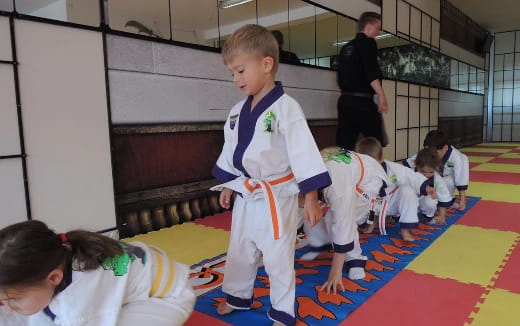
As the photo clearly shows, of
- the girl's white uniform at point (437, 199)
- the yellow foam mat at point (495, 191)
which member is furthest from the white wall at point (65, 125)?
the yellow foam mat at point (495, 191)

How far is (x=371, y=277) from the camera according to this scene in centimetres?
206

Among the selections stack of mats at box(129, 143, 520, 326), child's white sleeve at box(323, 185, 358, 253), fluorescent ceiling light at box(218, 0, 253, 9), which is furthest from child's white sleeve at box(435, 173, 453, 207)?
fluorescent ceiling light at box(218, 0, 253, 9)

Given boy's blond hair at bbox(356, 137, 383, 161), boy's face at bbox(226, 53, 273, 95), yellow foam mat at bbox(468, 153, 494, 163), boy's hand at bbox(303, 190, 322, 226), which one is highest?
boy's face at bbox(226, 53, 273, 95)

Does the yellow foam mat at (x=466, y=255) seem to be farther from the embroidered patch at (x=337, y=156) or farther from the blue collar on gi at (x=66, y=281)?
the blue collar on gi at (x=66, y=281)

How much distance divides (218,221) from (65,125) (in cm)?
138

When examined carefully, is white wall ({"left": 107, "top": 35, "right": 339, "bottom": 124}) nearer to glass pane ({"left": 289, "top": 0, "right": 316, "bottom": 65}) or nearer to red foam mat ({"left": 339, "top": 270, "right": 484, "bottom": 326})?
glass pane ({"left": 289, "top": 0, "right": 316, "bottom": 65})

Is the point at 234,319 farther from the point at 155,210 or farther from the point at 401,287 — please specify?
the point at 155,210

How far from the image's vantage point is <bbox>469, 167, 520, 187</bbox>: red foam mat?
4929mm

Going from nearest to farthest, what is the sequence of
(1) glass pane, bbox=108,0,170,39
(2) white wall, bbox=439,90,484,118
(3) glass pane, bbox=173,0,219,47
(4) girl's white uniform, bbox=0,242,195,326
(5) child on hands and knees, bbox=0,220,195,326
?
(5) child on hands and knees, bbox=0,220,195,326 → (4) girl's white uniform, bbox=0,242,195,326 → (3) glass pane, bbox=173,0,219,47 → (1) glass pane, bbox=108,0,170,39 → (2) white wall, bbox=439,90,484,118

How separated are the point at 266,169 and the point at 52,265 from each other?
82cm

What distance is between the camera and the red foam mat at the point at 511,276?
1898 mm

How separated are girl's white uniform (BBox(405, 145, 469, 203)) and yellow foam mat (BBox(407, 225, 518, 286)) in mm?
626

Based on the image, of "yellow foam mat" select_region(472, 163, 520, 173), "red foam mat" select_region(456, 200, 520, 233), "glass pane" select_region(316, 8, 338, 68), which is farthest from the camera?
"yellow foam mat" select_region(472, 163, 520, 173)

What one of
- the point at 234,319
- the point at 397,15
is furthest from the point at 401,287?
the point at 397,15
